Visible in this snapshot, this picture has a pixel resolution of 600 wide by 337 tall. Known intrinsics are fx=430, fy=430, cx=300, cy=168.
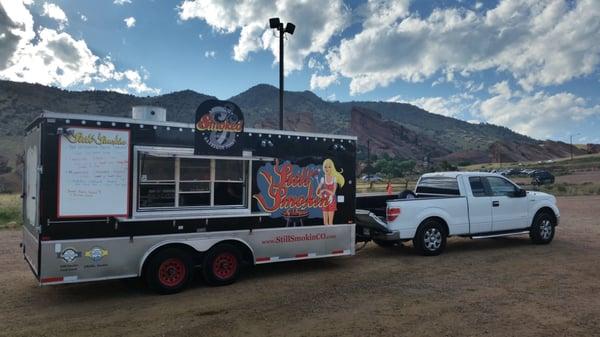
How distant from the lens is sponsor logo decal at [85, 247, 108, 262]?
251 inches

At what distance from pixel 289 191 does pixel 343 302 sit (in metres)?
2.44

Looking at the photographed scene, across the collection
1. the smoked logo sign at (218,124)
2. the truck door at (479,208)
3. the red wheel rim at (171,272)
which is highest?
the smoked logo sign at (218,124)

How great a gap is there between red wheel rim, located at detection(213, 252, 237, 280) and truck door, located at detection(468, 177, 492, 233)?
19.8ft

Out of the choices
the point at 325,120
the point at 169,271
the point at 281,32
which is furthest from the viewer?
the point at 325,120

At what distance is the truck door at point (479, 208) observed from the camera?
10.5 m

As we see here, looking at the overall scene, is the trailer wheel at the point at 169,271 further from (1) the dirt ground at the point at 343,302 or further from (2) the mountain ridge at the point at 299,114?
(2) the mountain ridge at the point at 299,114

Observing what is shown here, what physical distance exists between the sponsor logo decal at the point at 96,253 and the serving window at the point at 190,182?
32.6 inches

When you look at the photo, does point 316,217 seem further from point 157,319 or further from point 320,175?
point 157,319

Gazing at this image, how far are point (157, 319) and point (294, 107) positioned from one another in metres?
144

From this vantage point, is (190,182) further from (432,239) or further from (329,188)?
(432,239)

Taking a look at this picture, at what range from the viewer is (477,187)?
10727mm

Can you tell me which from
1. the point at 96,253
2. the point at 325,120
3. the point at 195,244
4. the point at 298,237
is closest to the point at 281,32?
the point at 298,237

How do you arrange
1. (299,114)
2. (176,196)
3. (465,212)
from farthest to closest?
(299,114) < (465,212) < (176,196)

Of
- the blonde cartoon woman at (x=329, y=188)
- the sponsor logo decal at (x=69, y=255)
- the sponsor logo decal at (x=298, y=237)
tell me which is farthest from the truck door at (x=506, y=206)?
the sponsor logo decal at (x=69, y=255)
